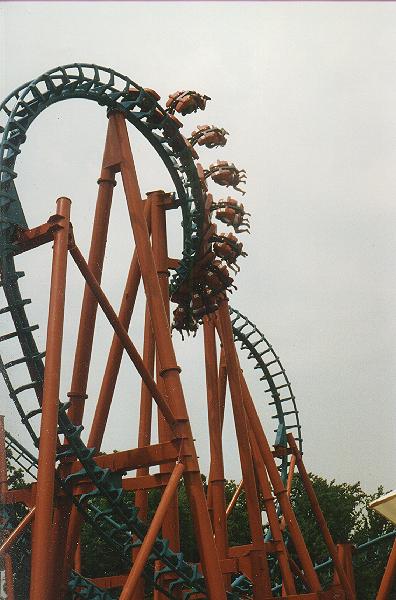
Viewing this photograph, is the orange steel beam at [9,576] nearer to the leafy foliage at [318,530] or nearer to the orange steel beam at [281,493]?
the orange steel beam at [281,493]

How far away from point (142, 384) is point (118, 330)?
1.82 meters

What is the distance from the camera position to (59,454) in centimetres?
784

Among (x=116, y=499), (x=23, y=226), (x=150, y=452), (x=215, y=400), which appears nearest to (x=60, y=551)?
(x=116, y=499)

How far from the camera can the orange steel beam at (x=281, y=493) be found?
11.6 m

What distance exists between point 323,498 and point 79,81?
16.3 meters

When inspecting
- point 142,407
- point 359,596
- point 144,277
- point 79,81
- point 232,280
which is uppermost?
point 79,81

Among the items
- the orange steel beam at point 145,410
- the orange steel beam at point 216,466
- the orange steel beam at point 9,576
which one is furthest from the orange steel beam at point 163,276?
the orange steel beam at point 9,576

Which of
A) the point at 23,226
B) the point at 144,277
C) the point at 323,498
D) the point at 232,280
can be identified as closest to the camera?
the point at 23,226

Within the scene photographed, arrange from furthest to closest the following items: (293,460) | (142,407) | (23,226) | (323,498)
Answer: (323,498), (293,460), (142,407), (23,226)

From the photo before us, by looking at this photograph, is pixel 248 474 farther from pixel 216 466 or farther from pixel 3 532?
pixel 3 532

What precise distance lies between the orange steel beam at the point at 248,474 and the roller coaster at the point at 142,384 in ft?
0.05

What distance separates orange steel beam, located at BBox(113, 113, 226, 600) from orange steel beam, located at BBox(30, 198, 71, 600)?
1161mm

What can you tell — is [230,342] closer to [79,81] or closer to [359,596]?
[79,81]

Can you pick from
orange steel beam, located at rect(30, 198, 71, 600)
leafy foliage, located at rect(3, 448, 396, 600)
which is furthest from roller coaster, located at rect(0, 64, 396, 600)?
leafy foliage, located at rect(3, 448, 396, 600)
